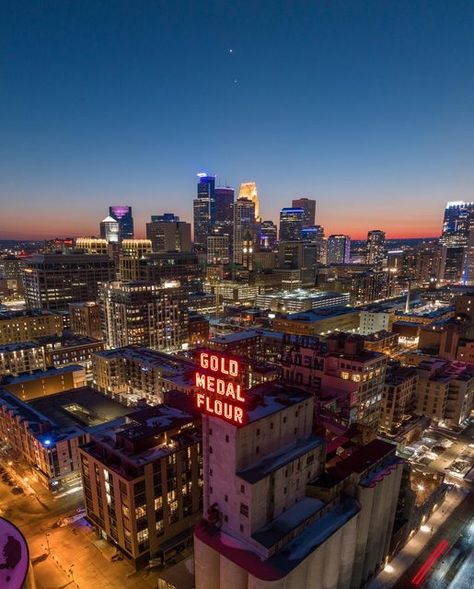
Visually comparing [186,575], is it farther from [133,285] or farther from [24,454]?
[133,285]

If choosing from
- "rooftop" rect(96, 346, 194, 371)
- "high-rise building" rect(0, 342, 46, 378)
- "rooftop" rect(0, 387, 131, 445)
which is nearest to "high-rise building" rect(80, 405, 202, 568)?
"rooftop" rect(0, 387, 131, 445)

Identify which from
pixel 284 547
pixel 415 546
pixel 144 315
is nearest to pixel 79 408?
pixel 144 315

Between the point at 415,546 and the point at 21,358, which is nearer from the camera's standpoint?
the point at 415,546

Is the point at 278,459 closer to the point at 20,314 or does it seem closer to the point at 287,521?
the point at 287,521

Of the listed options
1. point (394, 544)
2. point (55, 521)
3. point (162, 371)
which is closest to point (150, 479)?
point (55, 521)

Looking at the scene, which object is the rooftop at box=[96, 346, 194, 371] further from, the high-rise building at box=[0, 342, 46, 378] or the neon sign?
the neon sign

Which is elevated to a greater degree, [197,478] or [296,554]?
[296,554]
